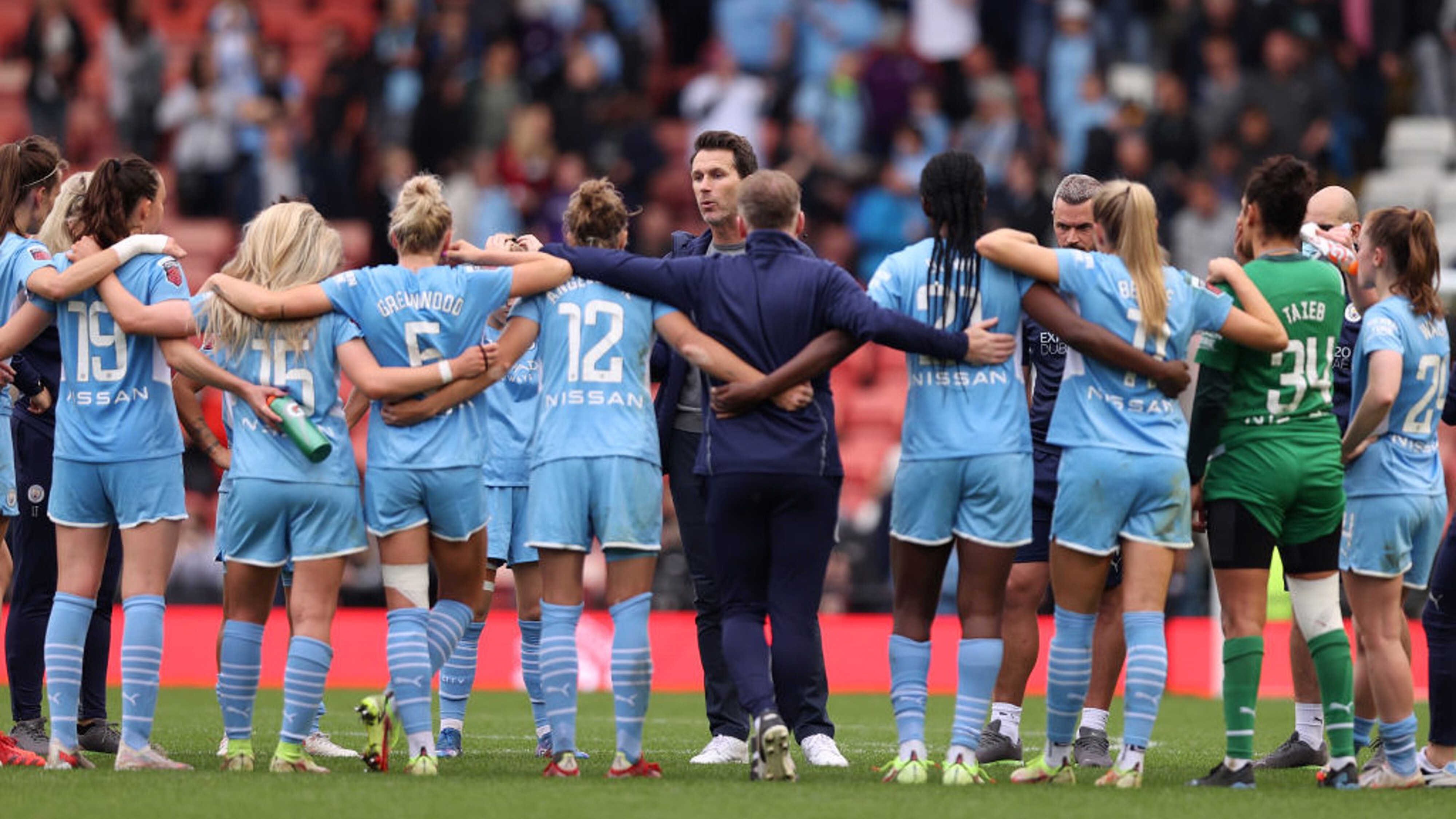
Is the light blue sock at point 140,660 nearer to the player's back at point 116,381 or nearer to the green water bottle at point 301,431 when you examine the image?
the player's back at point 116,381

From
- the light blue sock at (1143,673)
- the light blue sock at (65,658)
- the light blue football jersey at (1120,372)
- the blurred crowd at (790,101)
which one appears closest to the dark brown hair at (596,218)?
the light blue football jersey at (1120,372)

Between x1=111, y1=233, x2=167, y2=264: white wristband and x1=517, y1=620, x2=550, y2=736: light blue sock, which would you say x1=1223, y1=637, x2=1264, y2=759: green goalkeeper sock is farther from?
x1=111, y1=233, x2=167, y2=264: white wristband

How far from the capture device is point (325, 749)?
9.51m

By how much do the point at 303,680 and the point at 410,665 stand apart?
16.0 inches

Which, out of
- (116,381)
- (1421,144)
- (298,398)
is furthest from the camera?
(1421,144)

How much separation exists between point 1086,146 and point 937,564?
38.0ft

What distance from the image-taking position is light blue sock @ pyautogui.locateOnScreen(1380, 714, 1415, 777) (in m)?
8.22

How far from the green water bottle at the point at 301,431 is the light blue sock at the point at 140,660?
0.87 metres

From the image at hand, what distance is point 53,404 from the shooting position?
361 inches

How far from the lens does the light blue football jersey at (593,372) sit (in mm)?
7984

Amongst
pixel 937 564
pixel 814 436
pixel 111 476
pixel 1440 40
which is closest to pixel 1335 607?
pixel 937 564

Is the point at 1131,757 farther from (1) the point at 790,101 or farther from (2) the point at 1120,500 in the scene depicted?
(1) the point at 790,101

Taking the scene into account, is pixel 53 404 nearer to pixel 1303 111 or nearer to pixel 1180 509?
pixel 1180 509

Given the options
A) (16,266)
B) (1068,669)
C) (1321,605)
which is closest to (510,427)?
(16,266)
